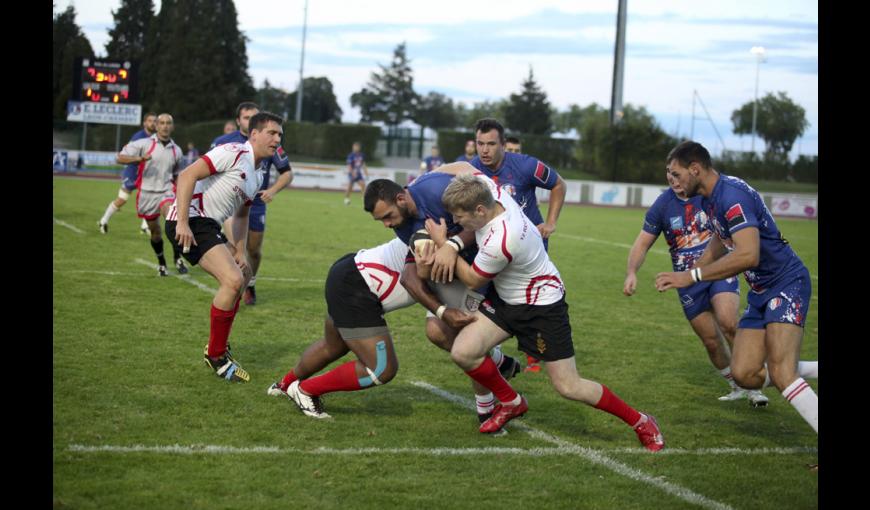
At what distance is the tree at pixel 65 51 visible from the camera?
74.1m

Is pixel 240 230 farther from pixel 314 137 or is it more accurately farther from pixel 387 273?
pixel 314 137

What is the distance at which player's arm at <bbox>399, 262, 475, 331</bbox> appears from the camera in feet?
20.8

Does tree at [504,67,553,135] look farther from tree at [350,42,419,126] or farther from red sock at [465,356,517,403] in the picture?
red sock at [465,356,517,403]

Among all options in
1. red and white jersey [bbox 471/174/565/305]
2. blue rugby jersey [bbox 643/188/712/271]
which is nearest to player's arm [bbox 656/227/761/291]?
red and white jersey [bbox 471/174/565/305]

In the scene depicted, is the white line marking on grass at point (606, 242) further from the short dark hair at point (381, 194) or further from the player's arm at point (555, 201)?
the short dark hair at point (381, 194)

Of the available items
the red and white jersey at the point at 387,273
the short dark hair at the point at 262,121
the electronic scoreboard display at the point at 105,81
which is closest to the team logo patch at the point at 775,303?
the red and white jersey at the point at 387,273

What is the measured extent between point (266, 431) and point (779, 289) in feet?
11.1

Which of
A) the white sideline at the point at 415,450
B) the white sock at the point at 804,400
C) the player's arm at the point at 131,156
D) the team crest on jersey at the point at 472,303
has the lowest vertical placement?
the white sideline at the point at 415,450

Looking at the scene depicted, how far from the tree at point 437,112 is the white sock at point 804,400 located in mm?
116421

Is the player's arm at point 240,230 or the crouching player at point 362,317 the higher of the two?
the player's arm at point 240,230

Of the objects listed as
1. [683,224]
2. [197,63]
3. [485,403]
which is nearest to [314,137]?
[197,63]

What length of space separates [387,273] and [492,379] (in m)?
1.01

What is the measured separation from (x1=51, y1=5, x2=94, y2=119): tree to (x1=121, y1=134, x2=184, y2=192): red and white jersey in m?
61.3
